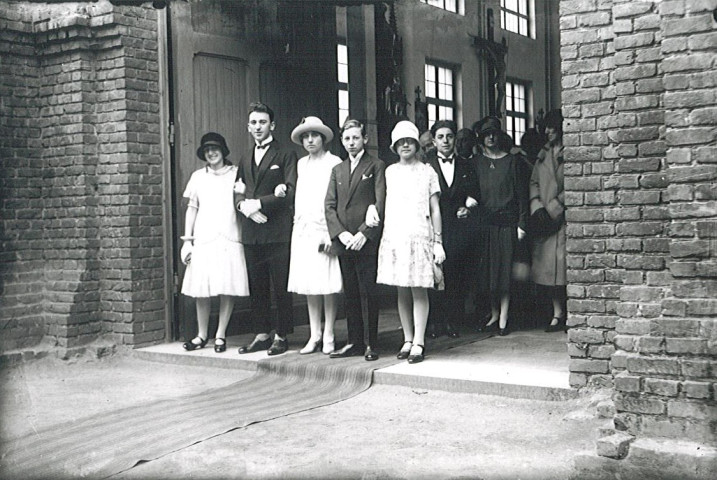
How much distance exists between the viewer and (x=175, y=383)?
6336 mm

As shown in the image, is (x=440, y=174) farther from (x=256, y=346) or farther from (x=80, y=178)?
(x=80, y=178)

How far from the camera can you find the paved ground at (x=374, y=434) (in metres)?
4.12

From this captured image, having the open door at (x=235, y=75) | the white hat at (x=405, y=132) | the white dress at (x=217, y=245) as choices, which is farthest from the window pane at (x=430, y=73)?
the white hat at (x=405, y=132)

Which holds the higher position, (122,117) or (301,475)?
(122,117)

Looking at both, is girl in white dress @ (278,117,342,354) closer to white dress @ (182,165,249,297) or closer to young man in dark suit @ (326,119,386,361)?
young man in dark suit @ (326,119,386,361)

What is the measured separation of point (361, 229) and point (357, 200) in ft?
0.78

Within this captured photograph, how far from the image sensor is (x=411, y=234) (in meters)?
6.28

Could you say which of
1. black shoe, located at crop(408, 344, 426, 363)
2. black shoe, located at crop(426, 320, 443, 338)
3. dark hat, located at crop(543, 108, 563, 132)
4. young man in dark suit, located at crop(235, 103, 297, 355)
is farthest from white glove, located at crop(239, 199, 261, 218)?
dark hat, located at crop(543, 108, 563, 132)

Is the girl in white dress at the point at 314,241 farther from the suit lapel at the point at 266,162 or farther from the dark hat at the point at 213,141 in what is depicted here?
the dark hat at the point at 213,141

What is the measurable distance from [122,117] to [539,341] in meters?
4.07

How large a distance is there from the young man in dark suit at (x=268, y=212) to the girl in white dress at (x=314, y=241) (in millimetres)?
146

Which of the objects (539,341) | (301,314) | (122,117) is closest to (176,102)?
(122,117)

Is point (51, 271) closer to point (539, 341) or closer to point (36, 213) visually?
point (36, 213)

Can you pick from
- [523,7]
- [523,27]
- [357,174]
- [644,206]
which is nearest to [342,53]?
[523,7]
